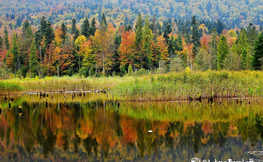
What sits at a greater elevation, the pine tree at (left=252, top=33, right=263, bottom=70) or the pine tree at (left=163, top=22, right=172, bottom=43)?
the pine tree at (left=163, top=22, right=172, bottom=43)

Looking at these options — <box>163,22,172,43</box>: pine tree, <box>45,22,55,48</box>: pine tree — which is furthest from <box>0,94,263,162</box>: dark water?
<box>163,22,172,43</box>: pine tree

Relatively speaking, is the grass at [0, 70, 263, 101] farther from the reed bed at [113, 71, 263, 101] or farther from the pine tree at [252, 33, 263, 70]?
the pine tree at [252, 33, 263, 70]

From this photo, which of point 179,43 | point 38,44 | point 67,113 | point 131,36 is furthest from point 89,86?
point 179,43

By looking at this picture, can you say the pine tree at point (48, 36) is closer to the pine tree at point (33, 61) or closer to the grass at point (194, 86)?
the pine tree at point (33, 61)

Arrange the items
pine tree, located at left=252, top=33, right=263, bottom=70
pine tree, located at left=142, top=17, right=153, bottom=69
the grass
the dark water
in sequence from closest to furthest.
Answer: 1. the dark water
2. the grass
3. pine tree, located at left=252, top=33, right=263, bottom=70
4. pine tree, located at left=142, top=17, right=153, bottom=69

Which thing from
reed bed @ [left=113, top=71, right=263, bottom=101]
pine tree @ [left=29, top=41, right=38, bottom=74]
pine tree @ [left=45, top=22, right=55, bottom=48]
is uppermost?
pine tree @ [left=45, top=22, right=55, bottom=48]

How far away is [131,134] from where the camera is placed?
11891 millimetres

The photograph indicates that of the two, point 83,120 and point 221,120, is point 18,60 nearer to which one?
point 83,120

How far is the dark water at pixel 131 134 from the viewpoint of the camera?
372 inches

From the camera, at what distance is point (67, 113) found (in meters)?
17.5

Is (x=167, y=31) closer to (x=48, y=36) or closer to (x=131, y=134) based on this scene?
(x=48, y=36)

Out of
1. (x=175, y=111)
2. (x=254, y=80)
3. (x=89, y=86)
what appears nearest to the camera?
(x=175, y=111)

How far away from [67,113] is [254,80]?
14.6 m

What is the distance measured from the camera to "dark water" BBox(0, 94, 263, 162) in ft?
31.0
